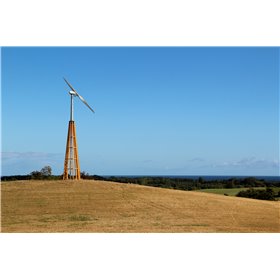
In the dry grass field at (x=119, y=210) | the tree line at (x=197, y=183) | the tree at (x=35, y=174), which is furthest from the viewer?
the tree at (x=35, y=174)

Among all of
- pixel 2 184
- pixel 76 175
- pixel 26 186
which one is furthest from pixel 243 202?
pixel 2 184

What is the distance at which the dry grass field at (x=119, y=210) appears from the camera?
51.0 ft

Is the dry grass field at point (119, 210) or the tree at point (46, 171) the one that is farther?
the tree at point (46, 171)

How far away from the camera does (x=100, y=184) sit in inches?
984

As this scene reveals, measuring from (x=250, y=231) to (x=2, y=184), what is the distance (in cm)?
1644

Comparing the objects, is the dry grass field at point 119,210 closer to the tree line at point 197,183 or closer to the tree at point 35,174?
the tree line at point 197,183

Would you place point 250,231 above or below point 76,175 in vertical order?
below

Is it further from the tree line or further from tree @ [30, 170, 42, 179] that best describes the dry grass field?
tree @ [30, 170, 42, 179]

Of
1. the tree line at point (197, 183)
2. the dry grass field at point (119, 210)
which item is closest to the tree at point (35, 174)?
the tree line at point (197, 183)

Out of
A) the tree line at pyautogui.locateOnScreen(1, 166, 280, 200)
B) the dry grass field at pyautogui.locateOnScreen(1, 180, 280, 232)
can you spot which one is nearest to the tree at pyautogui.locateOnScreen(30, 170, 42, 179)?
the tree line at pyautogui.locateOnScreen(1, 166, 280, 200)
